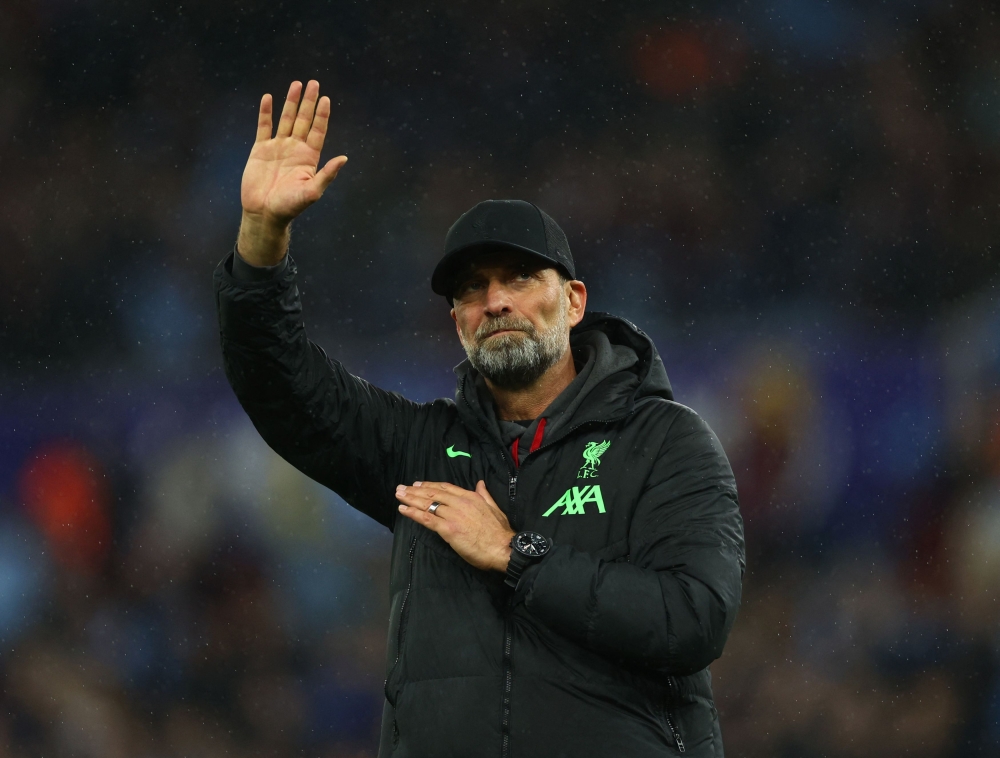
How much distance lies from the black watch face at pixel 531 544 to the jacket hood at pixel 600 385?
0.41 meters

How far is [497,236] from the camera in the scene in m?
3.35

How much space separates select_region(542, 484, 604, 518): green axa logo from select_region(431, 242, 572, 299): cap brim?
2.45 ft

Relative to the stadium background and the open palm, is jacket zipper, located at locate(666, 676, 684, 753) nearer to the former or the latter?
the open palm

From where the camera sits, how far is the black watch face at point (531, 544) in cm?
279

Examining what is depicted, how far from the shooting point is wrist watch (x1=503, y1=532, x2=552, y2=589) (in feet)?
9.12

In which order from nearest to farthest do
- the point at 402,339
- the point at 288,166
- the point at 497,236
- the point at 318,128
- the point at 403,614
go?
1. the point at 403,614
2. the point at 288,166
3. the point at 318,128
4. the point at 497,236
5. the point at 402,339

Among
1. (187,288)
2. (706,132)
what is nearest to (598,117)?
(706,132)

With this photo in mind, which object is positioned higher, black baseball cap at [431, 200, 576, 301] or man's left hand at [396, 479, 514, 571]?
black baseball cap at [431, 200, 576, 301]

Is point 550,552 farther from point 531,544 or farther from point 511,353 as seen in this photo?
point 511,353

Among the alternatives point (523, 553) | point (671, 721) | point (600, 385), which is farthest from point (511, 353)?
point (671, 721)

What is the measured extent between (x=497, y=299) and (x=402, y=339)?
564 cm

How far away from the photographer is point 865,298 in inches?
358

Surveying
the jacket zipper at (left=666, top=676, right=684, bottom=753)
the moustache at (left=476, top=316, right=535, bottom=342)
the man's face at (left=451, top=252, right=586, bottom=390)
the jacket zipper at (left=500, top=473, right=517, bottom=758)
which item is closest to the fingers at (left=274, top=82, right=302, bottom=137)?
the man's face at (left=451, top=252, right=586, bottom=390)

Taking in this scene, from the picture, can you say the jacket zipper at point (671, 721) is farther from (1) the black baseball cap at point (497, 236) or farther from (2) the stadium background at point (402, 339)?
(2) the stadium background at point (402, 339)
